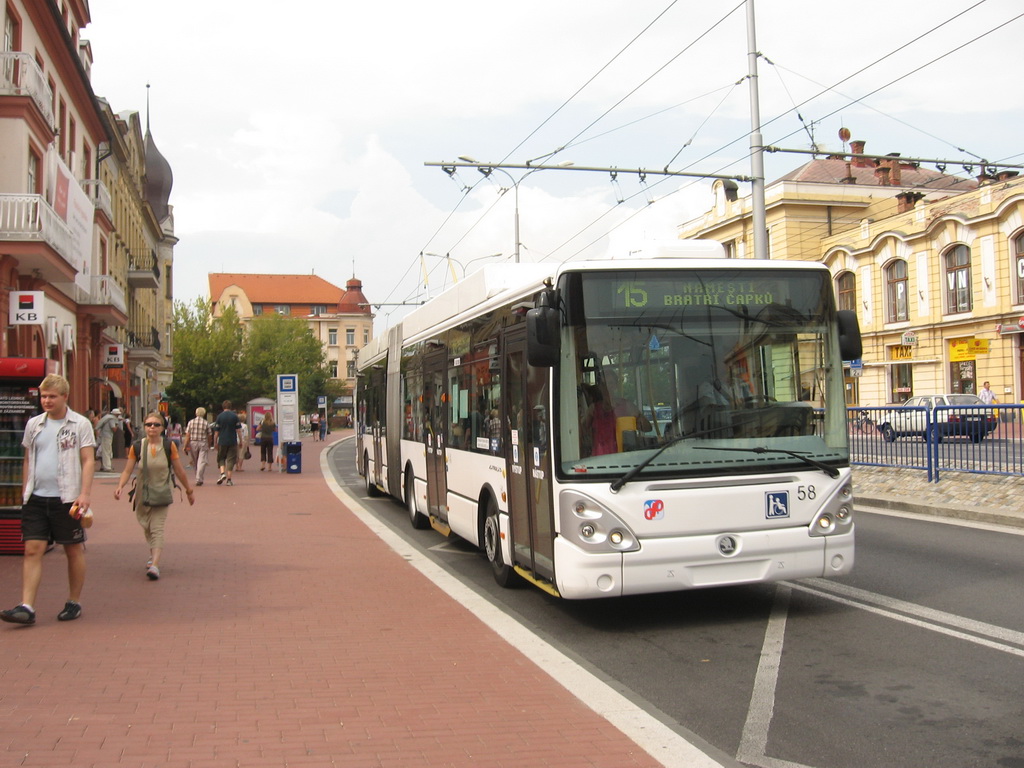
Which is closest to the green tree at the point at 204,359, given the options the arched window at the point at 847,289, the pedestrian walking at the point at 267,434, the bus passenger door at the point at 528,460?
the arched window at the point at 847,289

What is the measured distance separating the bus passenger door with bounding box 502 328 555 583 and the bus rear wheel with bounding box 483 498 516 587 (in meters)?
0.44

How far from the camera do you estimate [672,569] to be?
7117mm

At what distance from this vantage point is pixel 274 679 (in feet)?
19.8

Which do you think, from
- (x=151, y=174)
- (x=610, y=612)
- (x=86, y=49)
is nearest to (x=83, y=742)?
(x=610, y=612)

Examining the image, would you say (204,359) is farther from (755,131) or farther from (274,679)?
(274,679)

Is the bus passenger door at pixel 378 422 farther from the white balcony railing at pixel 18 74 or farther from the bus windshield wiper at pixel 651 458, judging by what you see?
the white balcony railing at pixel 18 74

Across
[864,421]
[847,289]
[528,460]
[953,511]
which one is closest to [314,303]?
[847,289]

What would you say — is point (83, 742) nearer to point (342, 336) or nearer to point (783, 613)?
point (783, 613)

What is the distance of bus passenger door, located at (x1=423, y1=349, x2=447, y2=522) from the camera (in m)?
11.5

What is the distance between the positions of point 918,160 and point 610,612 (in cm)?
1386

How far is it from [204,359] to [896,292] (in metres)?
43.1

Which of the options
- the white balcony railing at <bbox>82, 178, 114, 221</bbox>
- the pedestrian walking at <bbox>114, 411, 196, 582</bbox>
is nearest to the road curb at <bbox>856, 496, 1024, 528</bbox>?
the pedestrian walking at <bbox>114, 411, 196, 582</bbox>

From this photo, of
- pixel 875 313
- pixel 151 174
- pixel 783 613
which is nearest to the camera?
pixel 783 613

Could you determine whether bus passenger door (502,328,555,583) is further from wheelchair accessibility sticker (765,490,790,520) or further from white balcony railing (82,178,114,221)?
white balcony railing (82,178,114,221)
